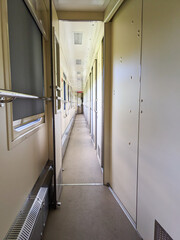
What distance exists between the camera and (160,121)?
53.2 inches

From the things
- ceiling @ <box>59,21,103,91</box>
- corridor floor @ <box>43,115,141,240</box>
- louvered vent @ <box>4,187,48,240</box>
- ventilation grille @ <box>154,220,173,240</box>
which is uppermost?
ceiling @ <box>59,21,103,91</box>

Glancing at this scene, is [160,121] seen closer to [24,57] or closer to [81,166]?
[24,57]

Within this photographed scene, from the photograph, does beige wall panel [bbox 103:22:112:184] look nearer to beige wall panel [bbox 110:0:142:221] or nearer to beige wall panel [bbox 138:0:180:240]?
beige wall panel [bbox 110:0:142:221]

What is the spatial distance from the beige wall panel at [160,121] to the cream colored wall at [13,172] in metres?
1.15

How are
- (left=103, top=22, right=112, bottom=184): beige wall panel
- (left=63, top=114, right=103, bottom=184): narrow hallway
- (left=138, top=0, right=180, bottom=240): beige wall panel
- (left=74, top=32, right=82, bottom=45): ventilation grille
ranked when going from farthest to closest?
(left=74, top=32, right=82, bottom=45): ventilation grille → (left=63, top=114, right=103, bottom=184): narrow hallway → (left=103, top=22, right=112, bottom=184): beige wall panel → (left=138, top=0, right=180, bottom=240): beige wall panel

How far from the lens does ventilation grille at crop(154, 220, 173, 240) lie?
129 cm

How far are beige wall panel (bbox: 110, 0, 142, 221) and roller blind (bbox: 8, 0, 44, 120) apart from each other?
1.11 metres

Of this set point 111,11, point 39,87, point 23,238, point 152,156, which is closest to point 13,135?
point 23,238

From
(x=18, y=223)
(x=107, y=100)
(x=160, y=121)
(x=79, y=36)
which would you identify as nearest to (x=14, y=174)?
(x=18, y=223)

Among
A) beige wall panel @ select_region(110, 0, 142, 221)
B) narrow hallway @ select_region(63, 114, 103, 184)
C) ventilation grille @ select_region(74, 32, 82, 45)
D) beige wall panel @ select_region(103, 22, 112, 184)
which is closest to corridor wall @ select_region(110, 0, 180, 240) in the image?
beige wall panel @ select_region(110, 0, 142, 221)

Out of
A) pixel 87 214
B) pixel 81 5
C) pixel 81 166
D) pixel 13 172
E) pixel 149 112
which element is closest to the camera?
pixel 13 172

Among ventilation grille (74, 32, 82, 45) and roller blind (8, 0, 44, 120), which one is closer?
roller blind (8, 0, 44, 120)

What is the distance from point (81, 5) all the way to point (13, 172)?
2643mm

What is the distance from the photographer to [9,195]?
3.66ft
